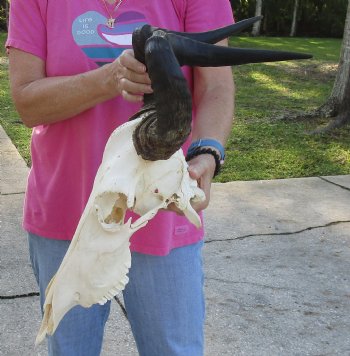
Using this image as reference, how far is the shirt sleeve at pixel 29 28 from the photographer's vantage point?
162 centimetres

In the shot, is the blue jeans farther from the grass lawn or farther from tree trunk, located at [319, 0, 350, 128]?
tree trunk, located at [319, 0, 350, 128]

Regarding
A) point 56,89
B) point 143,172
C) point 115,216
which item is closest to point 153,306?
point 115,216

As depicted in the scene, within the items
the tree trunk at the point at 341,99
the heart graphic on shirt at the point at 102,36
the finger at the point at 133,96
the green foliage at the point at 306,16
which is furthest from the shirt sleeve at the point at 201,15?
the green foliage at the point at 306,16

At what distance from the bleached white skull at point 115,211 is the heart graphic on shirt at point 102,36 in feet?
1.04

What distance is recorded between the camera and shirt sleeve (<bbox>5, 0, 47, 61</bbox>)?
162cm

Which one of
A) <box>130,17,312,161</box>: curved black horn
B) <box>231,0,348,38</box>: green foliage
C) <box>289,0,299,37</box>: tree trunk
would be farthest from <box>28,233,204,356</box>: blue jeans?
<box>289,0,299,37</box>: tree trunk

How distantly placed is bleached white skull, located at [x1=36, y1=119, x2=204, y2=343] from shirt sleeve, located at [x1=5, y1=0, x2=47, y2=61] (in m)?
0.40

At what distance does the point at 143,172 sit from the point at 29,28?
561 mm

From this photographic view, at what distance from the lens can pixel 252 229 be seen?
455 cm

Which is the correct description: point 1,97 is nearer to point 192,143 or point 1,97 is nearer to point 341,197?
point 341,197

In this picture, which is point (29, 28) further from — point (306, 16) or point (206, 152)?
point (306, 16)

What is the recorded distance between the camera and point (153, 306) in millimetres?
1755

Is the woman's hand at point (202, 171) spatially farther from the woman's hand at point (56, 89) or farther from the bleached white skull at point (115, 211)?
the woman's hand at point (56, 89)

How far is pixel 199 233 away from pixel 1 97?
8164 millimetres
